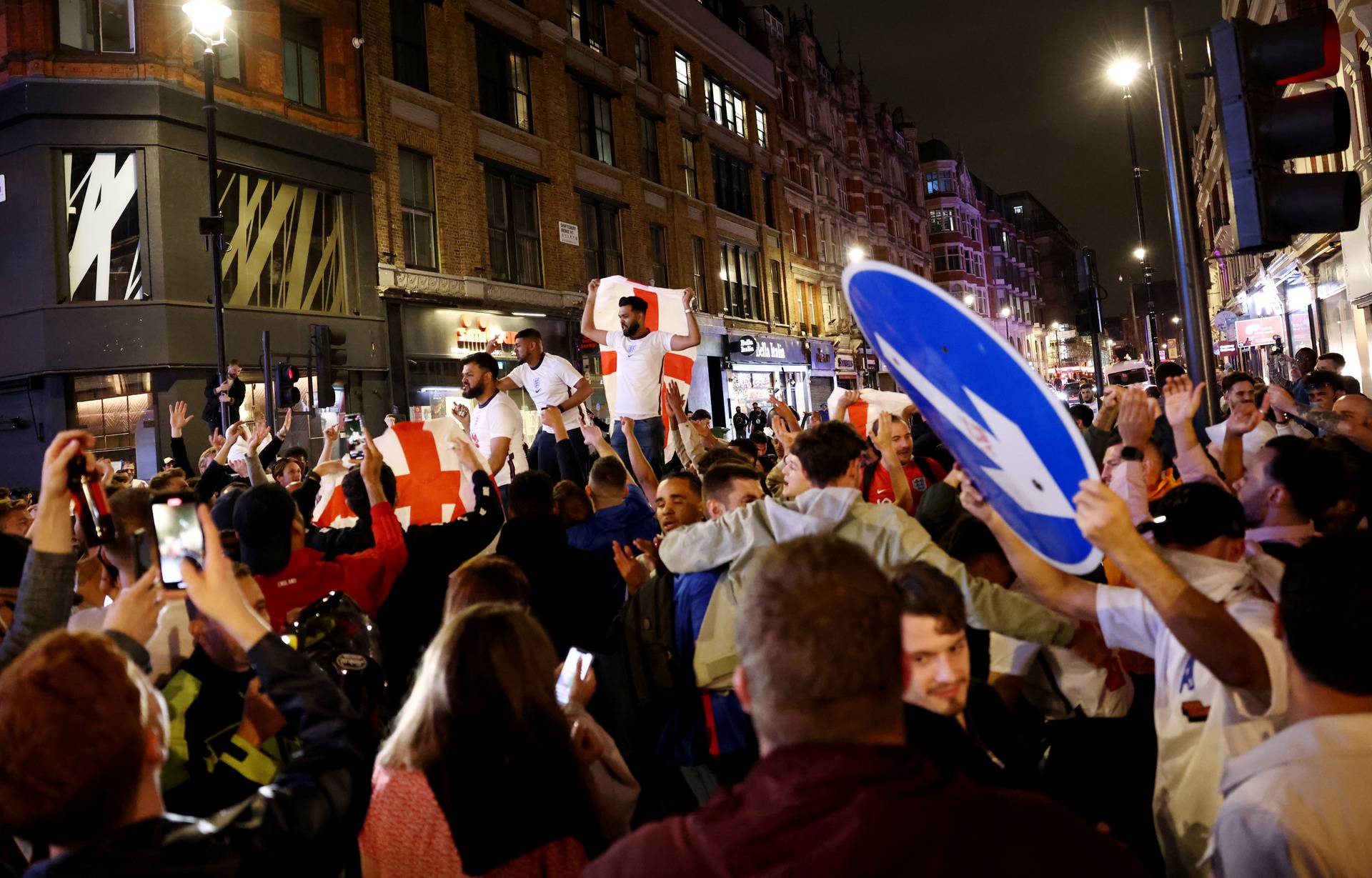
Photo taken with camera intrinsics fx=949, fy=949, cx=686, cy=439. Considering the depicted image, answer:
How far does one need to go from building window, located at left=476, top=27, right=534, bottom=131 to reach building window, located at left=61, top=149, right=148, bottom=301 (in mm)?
9002

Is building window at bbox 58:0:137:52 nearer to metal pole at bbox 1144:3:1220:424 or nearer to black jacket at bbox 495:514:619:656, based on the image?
black jacket at bbox 495:514:619:656

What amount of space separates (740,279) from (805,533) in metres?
33.9

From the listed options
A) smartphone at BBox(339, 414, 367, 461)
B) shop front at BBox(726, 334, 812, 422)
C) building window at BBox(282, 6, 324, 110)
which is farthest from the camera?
shop front at BBox(726, 334, 812, 422)

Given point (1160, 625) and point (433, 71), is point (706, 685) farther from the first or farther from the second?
point (433, 71)

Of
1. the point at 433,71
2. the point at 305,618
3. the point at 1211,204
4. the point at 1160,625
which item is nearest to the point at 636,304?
the point at 305,618

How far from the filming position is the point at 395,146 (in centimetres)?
2084

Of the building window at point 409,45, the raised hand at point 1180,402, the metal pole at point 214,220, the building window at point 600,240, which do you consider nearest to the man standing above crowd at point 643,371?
the raised hand at point 1180,402

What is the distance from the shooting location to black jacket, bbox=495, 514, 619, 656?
438cm

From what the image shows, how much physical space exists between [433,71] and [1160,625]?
73.8 ft

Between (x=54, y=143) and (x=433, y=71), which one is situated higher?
(x=433, y=71)

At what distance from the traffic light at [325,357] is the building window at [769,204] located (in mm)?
27124

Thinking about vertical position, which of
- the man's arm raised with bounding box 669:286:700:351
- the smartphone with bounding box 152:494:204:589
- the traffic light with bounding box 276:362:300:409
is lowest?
the smartphone with bounding box 152:494:204:589

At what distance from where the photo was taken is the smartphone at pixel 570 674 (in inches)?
127

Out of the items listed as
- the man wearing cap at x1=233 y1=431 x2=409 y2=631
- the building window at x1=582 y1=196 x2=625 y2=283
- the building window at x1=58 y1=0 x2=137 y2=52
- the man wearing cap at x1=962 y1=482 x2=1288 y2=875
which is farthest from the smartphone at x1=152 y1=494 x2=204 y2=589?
the building window at x1=582 y1=196 x2=625 y2=283
